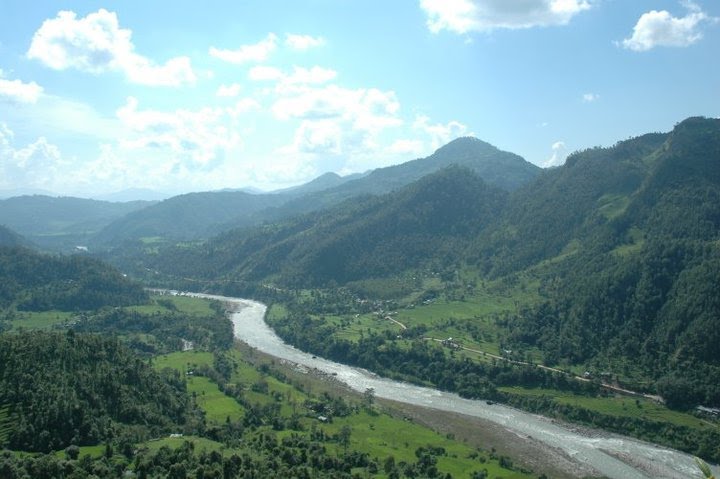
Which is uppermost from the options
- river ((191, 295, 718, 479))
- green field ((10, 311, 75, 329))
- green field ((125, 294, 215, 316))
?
green field ((125, 294, 215, 316))

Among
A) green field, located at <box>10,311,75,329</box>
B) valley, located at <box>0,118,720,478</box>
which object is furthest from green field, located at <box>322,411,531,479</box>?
green field, located at <box>10,311,75,329</box>

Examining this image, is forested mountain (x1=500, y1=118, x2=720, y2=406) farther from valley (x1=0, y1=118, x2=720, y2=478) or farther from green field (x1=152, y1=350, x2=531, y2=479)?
green field (x1=152, y1=350, x2=531, y2=479)

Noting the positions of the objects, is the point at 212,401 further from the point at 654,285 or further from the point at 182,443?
the point at 654,285

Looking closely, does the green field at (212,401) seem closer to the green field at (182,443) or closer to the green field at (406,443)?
the green field at (182,443)

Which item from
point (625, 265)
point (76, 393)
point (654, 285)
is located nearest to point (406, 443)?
point (76, 393)

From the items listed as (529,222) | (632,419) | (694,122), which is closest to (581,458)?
(632,419)
